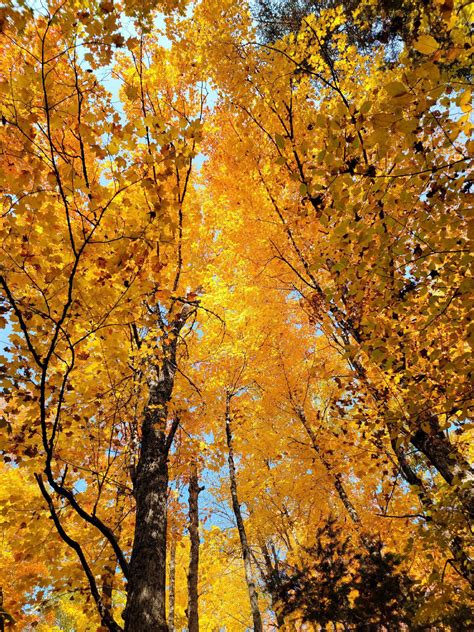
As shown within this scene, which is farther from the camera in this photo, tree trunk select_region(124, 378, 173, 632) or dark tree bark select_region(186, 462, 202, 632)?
dark tree bark select_region(186, 462, 202, 632)

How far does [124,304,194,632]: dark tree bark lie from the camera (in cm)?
288

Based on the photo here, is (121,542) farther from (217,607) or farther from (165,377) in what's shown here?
(217,607)

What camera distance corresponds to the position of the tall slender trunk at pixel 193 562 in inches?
→ 275

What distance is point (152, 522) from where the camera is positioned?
3408 millimetres

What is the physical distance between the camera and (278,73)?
461cm

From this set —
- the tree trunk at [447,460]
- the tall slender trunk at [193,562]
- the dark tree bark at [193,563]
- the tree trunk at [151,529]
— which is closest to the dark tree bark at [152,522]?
the tree trunk at [151,529]

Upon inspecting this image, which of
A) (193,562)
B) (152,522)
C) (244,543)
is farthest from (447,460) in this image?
(193,562)

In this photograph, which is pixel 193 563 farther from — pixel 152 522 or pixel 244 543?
pixel 152 522

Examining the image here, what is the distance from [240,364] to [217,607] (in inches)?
505

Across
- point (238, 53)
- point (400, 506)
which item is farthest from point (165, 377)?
point (400, 506)

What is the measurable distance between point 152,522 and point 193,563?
517 cm

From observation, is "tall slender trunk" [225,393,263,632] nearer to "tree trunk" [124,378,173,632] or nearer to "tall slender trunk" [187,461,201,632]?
"tall slender trunk" [187,461,201,632]

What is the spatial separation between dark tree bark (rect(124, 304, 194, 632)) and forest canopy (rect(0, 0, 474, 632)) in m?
0.02

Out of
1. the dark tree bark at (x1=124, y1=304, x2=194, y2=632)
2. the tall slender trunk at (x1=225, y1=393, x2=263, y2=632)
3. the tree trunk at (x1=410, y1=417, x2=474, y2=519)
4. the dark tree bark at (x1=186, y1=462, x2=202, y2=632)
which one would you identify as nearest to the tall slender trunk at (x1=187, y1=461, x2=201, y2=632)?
the dark tree bark at (x1=186, y1=462, x2=202, y2=632)
